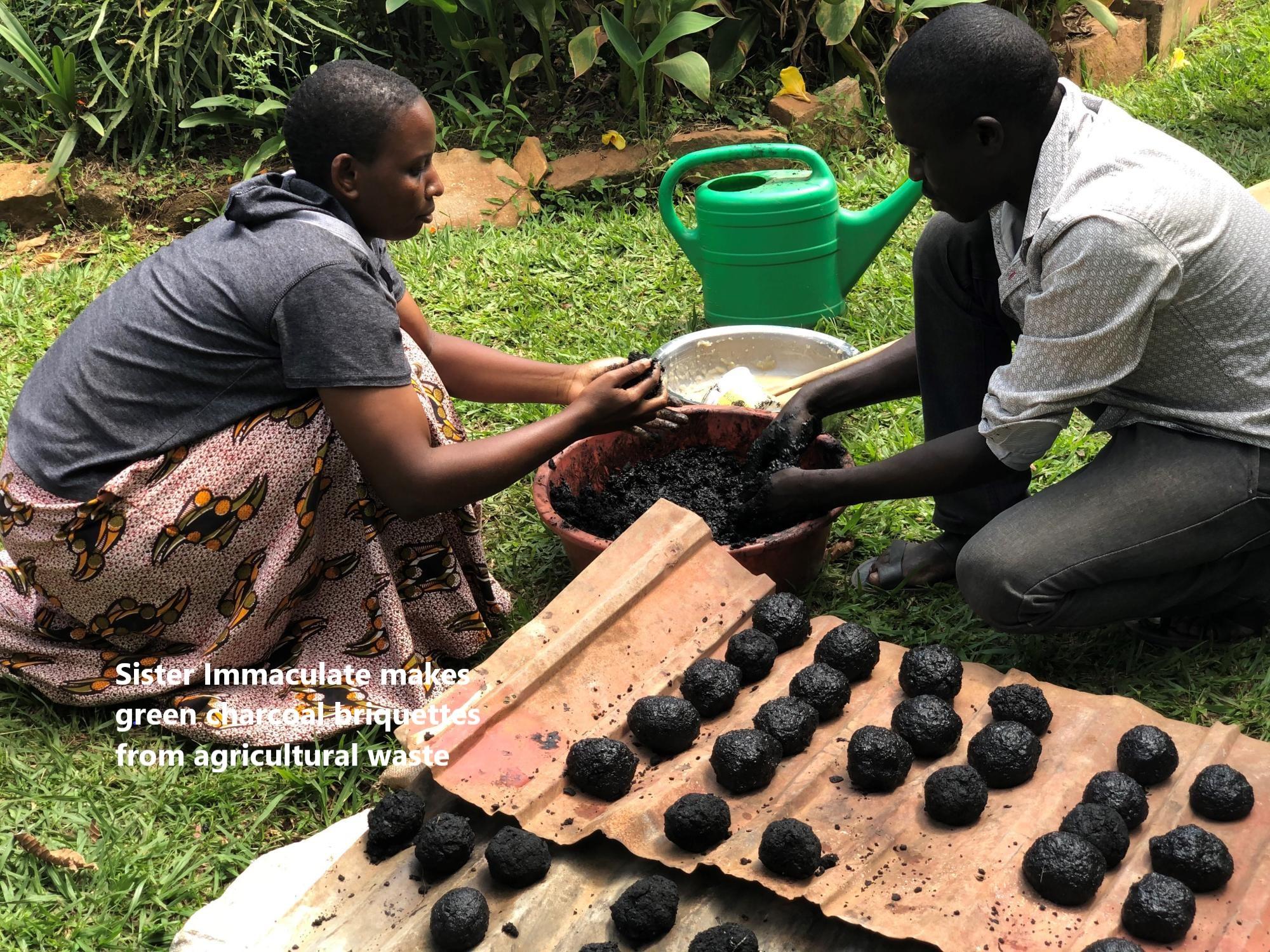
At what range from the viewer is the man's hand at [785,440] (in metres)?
3.35

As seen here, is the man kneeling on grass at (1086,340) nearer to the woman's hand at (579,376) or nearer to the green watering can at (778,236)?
the woman's hand at (579,376)

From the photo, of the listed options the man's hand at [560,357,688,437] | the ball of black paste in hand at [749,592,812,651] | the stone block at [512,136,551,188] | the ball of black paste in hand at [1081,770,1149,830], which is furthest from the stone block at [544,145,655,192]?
the ball of black paste in hand at [1081,770,1149,830]

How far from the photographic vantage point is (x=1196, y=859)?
2111 millimetres

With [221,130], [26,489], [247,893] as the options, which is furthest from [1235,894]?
[221,130]

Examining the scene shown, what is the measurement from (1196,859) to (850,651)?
0.86 m

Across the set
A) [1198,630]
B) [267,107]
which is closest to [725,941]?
[1198,630]

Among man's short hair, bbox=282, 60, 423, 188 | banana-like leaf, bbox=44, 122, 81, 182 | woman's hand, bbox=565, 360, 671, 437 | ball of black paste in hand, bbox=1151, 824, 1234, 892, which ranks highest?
man's short hair, bbox=282, 60, 423, 188

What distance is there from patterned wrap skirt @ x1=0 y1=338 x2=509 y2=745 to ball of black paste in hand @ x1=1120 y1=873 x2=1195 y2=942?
182 cm

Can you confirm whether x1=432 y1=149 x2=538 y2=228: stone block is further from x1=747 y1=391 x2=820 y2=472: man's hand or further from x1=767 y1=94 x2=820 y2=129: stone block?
x1=747 y1=391 x2=820 y2=472: man's hand

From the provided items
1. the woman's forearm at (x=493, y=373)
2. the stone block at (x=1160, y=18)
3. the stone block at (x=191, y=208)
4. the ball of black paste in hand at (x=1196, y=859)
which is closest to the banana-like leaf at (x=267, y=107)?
the stone block at (x=191, y=208)

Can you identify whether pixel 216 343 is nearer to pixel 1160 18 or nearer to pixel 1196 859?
pixel 1196 859

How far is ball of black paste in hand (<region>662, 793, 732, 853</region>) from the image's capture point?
2262 millimetres

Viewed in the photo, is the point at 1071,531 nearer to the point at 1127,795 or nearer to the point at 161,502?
the point at 1127,795

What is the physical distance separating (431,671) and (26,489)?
44.4 inches
